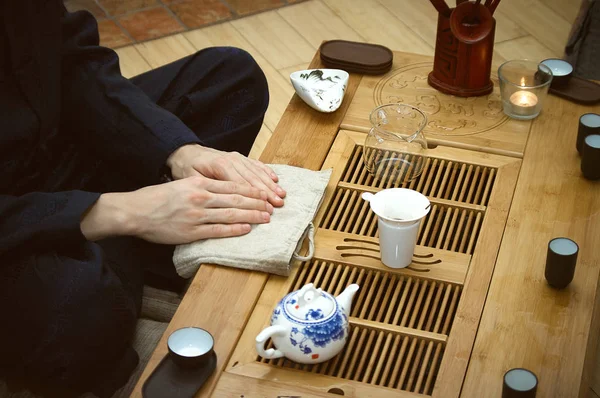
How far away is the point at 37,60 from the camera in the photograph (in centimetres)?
185

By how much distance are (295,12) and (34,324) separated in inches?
92.3

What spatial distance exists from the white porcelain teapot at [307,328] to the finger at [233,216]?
0.92ft

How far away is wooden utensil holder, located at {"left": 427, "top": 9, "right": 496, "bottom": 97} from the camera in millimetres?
1973

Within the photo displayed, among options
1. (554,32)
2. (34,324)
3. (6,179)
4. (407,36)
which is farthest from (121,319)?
(554,32)

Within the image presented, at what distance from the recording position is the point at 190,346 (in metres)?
1.37

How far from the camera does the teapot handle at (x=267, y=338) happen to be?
134 centimetres

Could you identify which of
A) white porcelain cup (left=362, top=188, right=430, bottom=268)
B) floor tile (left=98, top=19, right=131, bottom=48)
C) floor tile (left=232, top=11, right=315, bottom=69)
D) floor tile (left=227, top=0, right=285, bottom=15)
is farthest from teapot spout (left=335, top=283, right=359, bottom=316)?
floor tile (left=227, top=0, right=285, bottom=15)

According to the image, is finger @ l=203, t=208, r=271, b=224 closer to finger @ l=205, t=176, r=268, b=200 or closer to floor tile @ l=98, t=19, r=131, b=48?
finger @ l=205, t=176, r=268, b=200

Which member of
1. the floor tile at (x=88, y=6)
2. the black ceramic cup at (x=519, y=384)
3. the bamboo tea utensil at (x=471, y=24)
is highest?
the bamboo tea utensil at (x=471, y=24)

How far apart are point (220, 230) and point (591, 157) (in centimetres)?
75

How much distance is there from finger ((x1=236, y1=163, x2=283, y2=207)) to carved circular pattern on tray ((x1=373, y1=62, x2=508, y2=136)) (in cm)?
41

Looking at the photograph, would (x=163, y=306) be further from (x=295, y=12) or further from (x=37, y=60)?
(x=295, y=12)

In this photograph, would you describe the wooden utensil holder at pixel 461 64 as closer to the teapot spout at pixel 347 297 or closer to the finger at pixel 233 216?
the finger at pixel 233 216

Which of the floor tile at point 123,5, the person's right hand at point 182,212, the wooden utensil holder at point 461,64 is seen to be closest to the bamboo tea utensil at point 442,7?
the wooden utensil holder at point 461,64
